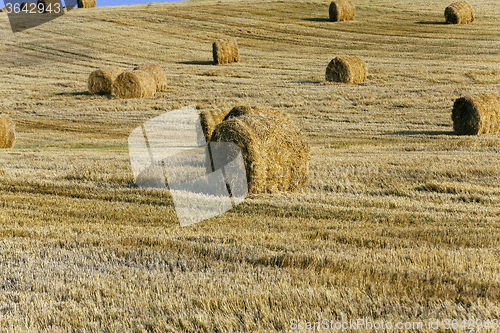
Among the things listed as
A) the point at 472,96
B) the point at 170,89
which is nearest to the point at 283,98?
the point at 170,89

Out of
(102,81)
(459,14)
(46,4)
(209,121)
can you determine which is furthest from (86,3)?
(209,121)

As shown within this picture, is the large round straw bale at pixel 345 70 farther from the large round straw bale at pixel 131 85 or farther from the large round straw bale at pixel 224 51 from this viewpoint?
the large round straw bale at pixel 224 51

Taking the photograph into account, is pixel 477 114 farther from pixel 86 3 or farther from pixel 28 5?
pixel 28 5

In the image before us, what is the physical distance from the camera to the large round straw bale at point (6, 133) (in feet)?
53.2

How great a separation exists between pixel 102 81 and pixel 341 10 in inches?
1086

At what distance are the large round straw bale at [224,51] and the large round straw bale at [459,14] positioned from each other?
2016cm

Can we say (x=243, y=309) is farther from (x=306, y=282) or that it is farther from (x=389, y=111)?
(x=389, y=111)

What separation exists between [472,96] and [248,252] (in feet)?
44.4

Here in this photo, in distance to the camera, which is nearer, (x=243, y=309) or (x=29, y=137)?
(x=243, y=309)

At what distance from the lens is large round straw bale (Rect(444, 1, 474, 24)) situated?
42562 mm

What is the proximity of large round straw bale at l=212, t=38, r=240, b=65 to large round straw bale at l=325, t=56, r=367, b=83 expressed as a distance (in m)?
10.3

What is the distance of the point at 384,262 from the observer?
15.8ft

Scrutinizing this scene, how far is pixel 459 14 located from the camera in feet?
140

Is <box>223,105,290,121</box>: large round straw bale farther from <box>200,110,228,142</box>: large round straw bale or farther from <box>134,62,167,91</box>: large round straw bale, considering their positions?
<box>134,62,167,91</box>: large round straw bale
